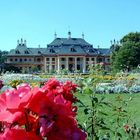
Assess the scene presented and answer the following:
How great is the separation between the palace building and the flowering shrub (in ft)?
241

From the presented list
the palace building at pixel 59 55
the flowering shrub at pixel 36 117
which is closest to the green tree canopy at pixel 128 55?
the palace building at pixel 59 55

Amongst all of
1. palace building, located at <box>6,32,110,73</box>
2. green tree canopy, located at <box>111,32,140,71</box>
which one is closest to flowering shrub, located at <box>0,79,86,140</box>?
green tree canopy, located at <box>111,32,140,71</box>

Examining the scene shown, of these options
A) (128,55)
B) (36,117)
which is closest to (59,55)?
(128,55)

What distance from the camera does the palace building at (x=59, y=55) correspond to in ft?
252

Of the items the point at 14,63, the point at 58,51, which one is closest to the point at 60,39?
the point at 58,51

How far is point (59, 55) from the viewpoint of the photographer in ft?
257

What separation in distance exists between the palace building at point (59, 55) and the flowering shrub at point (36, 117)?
73.6 metres

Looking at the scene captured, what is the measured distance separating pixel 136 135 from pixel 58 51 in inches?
2840

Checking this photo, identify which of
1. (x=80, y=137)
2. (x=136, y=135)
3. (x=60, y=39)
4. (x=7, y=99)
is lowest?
(x=136, y=135)

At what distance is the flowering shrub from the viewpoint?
1242 mm

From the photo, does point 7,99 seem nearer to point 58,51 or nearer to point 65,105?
point 65,105

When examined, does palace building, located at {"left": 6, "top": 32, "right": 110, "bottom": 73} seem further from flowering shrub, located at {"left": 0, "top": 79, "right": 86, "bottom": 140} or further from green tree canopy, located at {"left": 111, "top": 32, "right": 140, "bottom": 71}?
flowering shrub, located at {"left": 0, "top": 79, "right": 86, "bottom": 140}

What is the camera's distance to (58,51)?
77062mm

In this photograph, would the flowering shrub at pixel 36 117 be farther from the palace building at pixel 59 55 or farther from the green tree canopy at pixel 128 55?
the palace building at pixel 59 55
